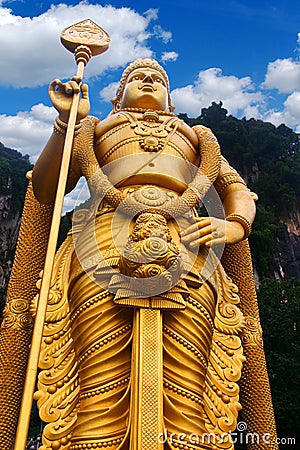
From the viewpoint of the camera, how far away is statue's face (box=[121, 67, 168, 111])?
3.76 metres

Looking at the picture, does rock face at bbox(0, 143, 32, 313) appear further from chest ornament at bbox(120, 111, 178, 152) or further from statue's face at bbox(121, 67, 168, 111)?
chest ornament at bbox(120, 111, 178, 152)

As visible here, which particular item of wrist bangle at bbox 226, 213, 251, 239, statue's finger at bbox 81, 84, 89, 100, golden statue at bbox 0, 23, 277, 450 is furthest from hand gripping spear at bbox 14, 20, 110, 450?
wrist bangle at bbox 226, 213, 251, 239

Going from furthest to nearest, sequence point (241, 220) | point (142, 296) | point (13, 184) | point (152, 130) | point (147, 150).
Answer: point (13, 184)
point (152, 130)
point (147, 150)
point (241, 220)
point (142, 296)

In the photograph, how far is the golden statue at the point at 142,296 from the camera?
2.24 m

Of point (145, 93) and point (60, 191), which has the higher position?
point (145, 93)

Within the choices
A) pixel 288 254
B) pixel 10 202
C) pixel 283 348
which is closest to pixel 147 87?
pixel 283 348

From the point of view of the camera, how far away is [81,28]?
2.91 m

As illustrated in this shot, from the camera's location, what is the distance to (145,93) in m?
3.76

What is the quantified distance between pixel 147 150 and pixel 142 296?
1.23 m

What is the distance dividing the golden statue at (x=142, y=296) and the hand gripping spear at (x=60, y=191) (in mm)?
248

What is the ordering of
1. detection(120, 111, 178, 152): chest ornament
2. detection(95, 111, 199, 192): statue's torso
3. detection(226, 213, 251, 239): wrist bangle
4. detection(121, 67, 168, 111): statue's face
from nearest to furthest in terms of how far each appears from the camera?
detection(226, 213, 251, 239): wrist bangle → detection(95, 111, 199, 192): statue's torso → detection(120, 111, 178, 152): chest ornament → detection(121, 67, 168, 111): statue's face

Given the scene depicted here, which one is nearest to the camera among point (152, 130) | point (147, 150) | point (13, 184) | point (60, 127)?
point (60, 127)

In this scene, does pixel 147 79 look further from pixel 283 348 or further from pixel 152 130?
pixel 283 348

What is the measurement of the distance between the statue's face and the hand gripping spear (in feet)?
2.75
